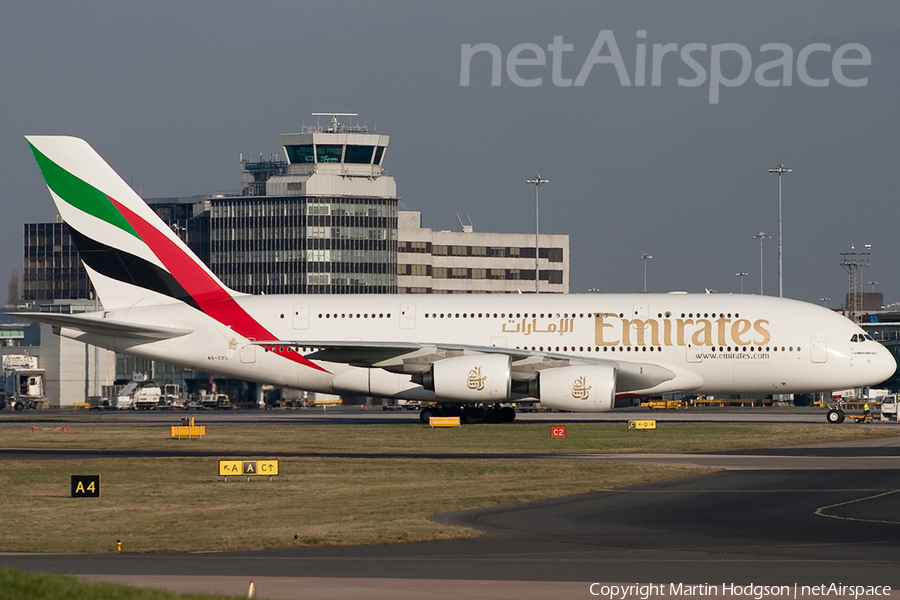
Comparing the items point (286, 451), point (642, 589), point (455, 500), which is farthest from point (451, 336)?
point (642, 589)

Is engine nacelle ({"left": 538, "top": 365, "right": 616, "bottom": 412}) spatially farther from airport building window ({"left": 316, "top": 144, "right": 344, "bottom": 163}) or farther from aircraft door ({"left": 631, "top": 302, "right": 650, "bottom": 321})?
airport building window ({"left": 316, "top": 144, "right": 344, "bottom": 163})

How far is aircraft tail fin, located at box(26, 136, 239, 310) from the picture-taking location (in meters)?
54.6

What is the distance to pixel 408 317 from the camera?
54031 mm

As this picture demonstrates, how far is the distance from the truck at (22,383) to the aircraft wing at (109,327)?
219ft

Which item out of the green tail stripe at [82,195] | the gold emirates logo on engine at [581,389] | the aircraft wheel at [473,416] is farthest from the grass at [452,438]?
the green tail stripe at [82,195]

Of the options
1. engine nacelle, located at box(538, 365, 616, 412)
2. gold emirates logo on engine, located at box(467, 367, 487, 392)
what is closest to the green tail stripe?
gold emirates logo on engine, located at box(467, 367, 487, 392)

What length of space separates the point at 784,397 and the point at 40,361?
75.8 meters

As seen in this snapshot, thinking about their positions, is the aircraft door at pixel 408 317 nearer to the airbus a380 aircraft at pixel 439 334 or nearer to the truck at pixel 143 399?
the airbus a380 aircraft at pixel 439 334

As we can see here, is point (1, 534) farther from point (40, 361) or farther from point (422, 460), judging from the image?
point (40, 361)

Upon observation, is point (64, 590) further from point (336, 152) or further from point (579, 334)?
point (336, 152)

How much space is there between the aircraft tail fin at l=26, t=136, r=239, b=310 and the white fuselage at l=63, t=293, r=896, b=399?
46.4 inches

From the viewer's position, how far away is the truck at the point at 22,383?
117 m

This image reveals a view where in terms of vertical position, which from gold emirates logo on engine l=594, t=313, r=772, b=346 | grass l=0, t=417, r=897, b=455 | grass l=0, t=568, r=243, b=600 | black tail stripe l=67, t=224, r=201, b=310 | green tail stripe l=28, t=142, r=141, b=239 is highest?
green tail stripe l=28, t=142, r=141, b=239

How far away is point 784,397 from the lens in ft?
369
